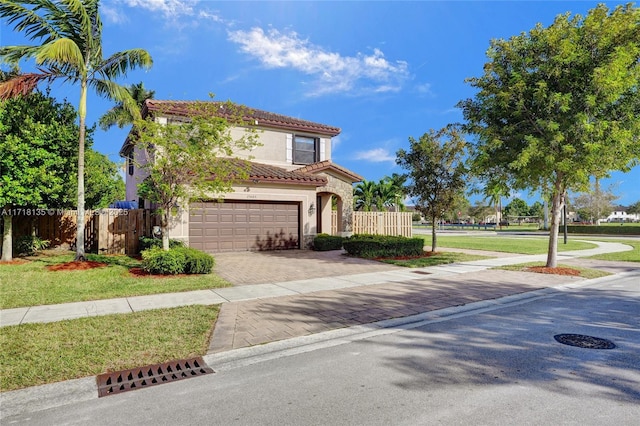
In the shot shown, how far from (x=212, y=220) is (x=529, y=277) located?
12623 mm

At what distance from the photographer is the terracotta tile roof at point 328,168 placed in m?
19.3

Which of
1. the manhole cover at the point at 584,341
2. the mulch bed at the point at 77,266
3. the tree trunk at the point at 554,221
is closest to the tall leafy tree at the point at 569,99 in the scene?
the tree trunk at the point at 554,221

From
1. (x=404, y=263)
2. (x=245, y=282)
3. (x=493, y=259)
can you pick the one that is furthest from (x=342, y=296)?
(x=493, y=259)

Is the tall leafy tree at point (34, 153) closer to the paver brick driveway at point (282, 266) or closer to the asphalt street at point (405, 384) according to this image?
the paver brick driveway at point (282, 266)

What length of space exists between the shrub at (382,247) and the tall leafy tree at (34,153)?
11.6 m

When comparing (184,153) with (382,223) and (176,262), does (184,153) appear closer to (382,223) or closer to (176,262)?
(176,262)

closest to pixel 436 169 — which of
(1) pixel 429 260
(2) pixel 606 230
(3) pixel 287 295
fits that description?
(1) pixel 429 260

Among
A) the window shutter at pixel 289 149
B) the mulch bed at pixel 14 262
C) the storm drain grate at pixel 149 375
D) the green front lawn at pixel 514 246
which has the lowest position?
the storm drain grate at pixel 149 375

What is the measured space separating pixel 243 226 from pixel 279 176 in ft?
9.72

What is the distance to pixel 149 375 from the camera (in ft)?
13.9

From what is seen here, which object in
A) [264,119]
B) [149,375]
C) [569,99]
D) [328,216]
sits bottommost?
[149,375]

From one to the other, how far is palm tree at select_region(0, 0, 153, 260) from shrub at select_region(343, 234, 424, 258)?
9897mm

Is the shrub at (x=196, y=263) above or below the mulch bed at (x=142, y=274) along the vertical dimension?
above

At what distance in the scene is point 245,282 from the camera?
31.9ft
